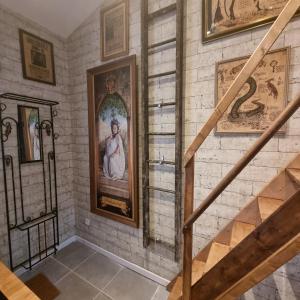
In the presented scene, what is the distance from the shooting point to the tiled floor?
1.93 meters

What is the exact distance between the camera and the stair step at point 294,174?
44.7 inches

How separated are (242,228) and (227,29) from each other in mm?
1582

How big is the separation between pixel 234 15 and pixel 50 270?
3.23 meters

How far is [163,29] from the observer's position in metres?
1.81

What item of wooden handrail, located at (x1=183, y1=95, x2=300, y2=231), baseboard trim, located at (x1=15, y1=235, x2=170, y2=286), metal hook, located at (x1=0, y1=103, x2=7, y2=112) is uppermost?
metal hook, located at (x1=0, y1=103, x2=7, y2=112)

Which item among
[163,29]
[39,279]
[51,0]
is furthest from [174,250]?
[51,0]

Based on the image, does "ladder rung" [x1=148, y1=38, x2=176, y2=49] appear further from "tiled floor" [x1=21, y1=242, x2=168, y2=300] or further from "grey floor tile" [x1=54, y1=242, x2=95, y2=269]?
"grey floor tile" [x1=54, y1=242, x2=95, y2=269]

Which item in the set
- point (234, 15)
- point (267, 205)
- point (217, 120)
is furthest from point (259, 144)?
point (234, 15)

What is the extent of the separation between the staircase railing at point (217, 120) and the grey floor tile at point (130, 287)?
3.22ft

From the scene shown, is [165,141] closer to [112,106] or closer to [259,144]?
[112,106]

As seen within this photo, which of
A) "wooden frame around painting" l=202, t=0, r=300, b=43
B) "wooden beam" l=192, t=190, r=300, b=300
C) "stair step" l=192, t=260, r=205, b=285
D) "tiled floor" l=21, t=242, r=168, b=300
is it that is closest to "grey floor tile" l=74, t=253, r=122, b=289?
"tiled floor" l=21, t=242, r=168, b=300

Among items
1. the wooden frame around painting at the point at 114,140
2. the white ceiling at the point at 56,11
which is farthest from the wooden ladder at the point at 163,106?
the white ceiling at the point at 56,11

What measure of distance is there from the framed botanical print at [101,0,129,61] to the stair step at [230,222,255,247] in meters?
1.99

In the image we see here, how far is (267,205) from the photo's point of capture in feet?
4.38
